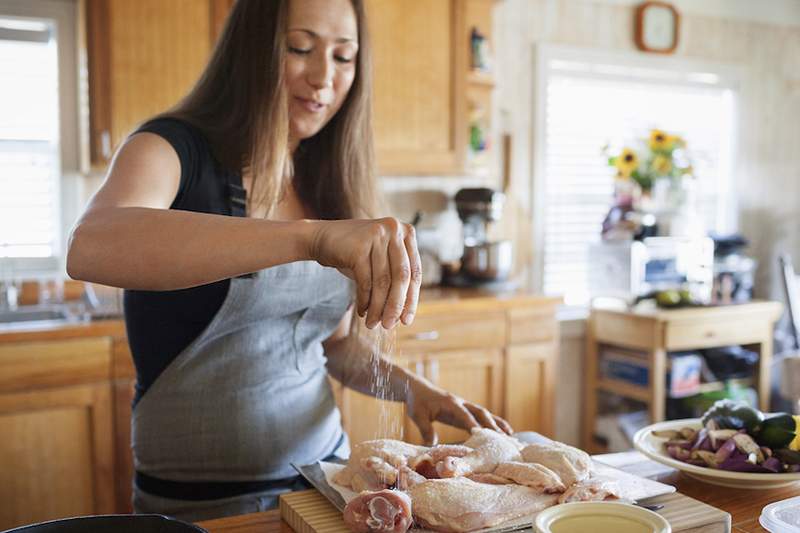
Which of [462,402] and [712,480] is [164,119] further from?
[712,480]

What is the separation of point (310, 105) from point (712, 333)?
8.88 ft

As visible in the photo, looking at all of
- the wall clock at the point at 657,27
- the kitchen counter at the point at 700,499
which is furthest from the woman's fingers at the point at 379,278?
the wall clock at the point at 657,27

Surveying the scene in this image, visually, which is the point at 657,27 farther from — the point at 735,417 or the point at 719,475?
the point at 719,475

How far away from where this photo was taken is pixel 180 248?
36.0 inches

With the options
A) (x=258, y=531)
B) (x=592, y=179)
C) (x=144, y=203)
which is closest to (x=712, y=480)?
(x=258, y=531)

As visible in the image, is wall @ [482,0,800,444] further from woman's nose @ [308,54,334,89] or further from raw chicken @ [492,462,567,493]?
raw chicken @ [492,462,567,493]

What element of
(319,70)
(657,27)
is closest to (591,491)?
(319,70)

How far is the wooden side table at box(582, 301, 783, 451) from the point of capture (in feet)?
10.9

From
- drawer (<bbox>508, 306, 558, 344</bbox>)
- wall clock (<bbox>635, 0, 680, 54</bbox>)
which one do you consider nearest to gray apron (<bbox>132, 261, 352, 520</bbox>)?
drawer (<bbox>508, 306, 558, 344</bbox>)

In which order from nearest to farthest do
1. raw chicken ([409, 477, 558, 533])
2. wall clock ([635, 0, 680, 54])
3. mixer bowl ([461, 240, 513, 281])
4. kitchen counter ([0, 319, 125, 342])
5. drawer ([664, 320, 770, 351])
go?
1. raw chicken ([409, 477, 558, 533])
2. kitchen counter ([0, 319, 125, 342])
3. mixer bowl ([461, 240, 513, 281])
4. drawer ([664, 320, 770, 351])
5. wall clock ([635, 0, 680, 54])

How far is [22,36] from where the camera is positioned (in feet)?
9.15

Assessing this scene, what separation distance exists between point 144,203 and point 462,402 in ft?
2.10

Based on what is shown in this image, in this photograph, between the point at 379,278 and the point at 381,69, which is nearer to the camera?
the point at 379,278

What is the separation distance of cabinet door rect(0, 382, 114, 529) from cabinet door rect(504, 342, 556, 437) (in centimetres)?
153
